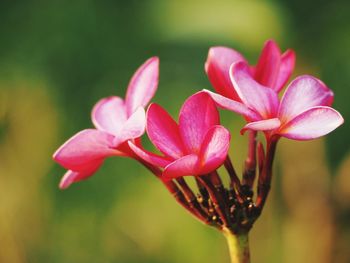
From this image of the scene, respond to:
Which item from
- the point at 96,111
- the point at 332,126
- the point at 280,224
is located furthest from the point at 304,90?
the point at 280,224

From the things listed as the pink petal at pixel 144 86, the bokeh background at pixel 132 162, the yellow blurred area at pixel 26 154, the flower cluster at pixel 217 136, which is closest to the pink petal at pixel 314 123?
the flower cluster at pixel 217 136

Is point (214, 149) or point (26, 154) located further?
point (26, 154)

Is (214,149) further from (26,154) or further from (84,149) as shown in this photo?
(26,154)

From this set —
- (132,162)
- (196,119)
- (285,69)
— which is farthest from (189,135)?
(132,162)

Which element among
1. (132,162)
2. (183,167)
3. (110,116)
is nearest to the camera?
(183,167)

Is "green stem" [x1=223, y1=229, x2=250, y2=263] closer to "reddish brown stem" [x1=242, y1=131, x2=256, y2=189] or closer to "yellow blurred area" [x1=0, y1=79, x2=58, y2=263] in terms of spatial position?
"reddish brown stem" [x1=242, y1=131, x2=256, y2=189]

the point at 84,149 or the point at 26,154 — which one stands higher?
the point at 84,149

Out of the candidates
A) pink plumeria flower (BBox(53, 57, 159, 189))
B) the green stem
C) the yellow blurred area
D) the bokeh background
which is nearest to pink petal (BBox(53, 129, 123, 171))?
pink plumeria flower (BBox(53, 57, 159, 189))
